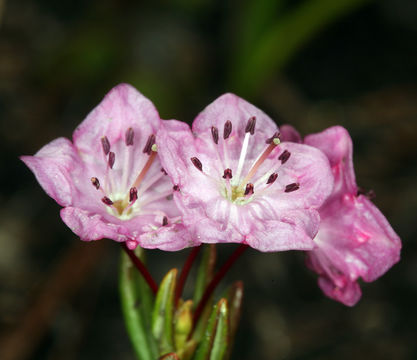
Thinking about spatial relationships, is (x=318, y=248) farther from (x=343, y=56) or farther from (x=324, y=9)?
(x=343, y=56)

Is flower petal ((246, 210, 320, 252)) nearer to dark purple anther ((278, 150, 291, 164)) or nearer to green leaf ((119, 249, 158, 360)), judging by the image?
dark purple anther ((278, 150, 291, 164))

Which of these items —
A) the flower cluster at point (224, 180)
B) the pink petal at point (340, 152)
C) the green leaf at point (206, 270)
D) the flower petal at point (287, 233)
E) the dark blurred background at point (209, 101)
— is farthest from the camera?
the dark blurred background at point (209, 101)

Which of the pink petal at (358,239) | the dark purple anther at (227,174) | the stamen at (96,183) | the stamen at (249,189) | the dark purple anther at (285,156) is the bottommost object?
the pink petal at (358,239)

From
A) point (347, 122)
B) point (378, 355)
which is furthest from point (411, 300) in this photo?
point (347, 122)

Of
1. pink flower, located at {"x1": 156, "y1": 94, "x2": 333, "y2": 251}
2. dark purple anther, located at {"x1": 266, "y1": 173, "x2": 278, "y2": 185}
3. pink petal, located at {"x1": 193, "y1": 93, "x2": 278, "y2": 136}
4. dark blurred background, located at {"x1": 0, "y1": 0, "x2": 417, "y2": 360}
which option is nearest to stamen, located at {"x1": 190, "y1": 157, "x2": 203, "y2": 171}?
pink flower, located at {"x1": 156, "y1": 94, "x2": 333, "y2": 251}

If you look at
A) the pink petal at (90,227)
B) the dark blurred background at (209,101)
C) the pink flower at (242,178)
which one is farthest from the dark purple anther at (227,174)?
the dark blurred background at (209,101)

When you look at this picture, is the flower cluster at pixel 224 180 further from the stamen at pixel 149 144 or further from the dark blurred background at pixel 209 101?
the dark blurred background at pixel 209 101

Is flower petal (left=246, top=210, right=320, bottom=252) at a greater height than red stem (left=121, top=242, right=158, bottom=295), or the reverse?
flower petal (left=246, top=210, right=320, bottom=252)

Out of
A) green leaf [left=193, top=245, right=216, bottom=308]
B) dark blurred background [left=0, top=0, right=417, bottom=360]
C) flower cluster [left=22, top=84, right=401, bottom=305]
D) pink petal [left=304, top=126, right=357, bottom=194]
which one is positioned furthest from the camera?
dark blurred background [left=0, top=0, right=417, bottom=360]
